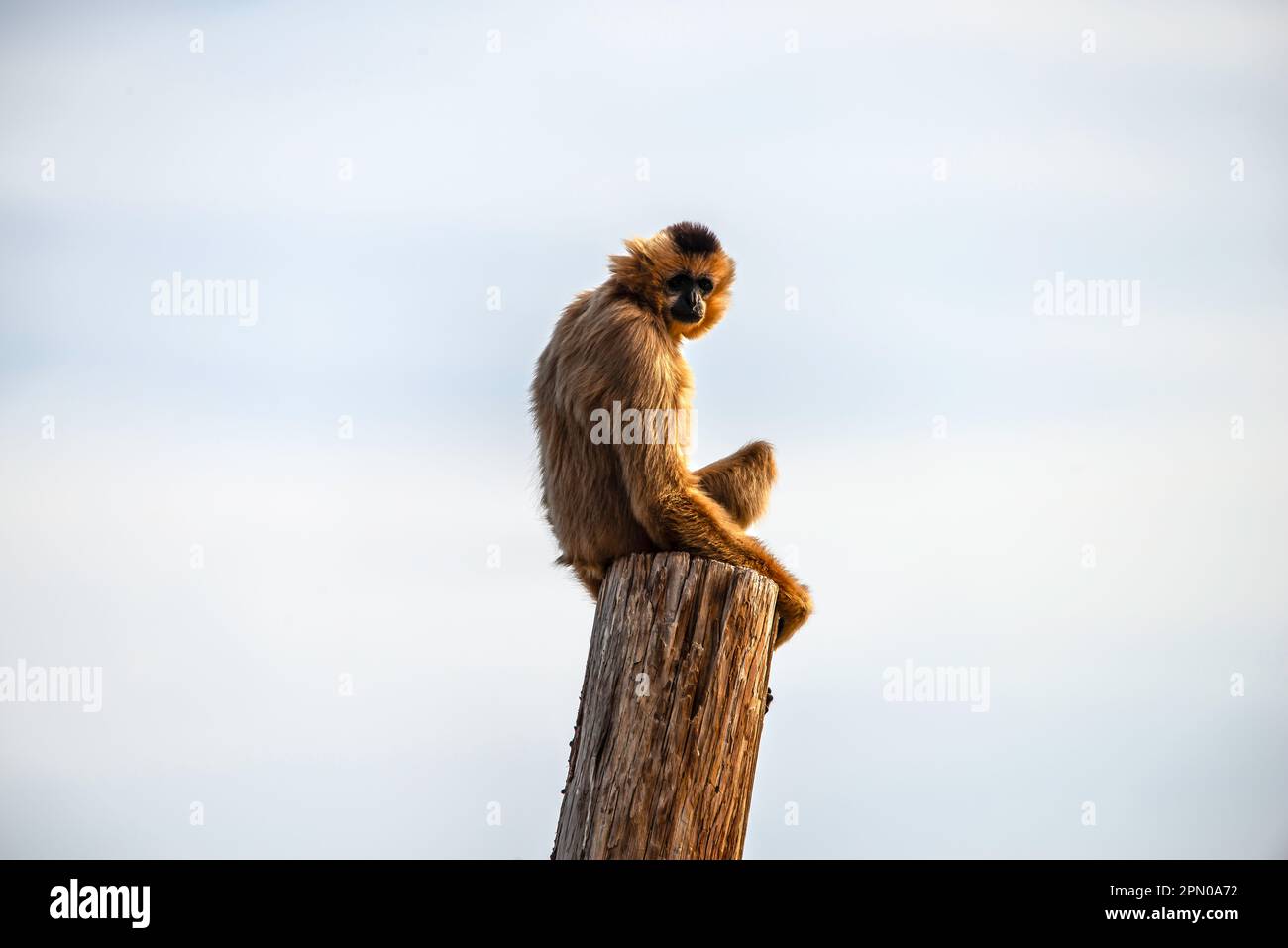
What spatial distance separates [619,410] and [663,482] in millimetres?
573

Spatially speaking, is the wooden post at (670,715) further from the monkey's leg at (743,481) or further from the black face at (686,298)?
the black face at (686,298)

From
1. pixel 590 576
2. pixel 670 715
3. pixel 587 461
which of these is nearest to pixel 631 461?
pixel 587 461

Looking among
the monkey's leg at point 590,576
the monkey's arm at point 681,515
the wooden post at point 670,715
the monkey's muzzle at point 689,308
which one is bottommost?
the wooden post at point 670,715

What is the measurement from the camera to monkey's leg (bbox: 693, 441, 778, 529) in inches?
311

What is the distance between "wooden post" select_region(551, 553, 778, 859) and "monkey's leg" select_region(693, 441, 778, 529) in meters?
2.13

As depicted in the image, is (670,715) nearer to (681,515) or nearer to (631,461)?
(681,515)

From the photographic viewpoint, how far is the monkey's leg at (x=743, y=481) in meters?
7.89

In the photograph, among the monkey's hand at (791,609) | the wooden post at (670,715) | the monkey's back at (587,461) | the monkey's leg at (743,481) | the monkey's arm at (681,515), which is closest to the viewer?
the wooden post at (670,715)

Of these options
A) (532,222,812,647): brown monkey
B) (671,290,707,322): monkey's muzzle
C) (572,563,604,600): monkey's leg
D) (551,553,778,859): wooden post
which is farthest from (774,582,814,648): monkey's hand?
(671,290,707,322): monkey's muzzle

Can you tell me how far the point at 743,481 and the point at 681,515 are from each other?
861 millimetres

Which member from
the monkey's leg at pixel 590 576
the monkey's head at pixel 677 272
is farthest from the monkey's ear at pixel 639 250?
the monkey's leg at pixel 590 576

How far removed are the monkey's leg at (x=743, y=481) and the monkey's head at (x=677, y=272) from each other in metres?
1.19
